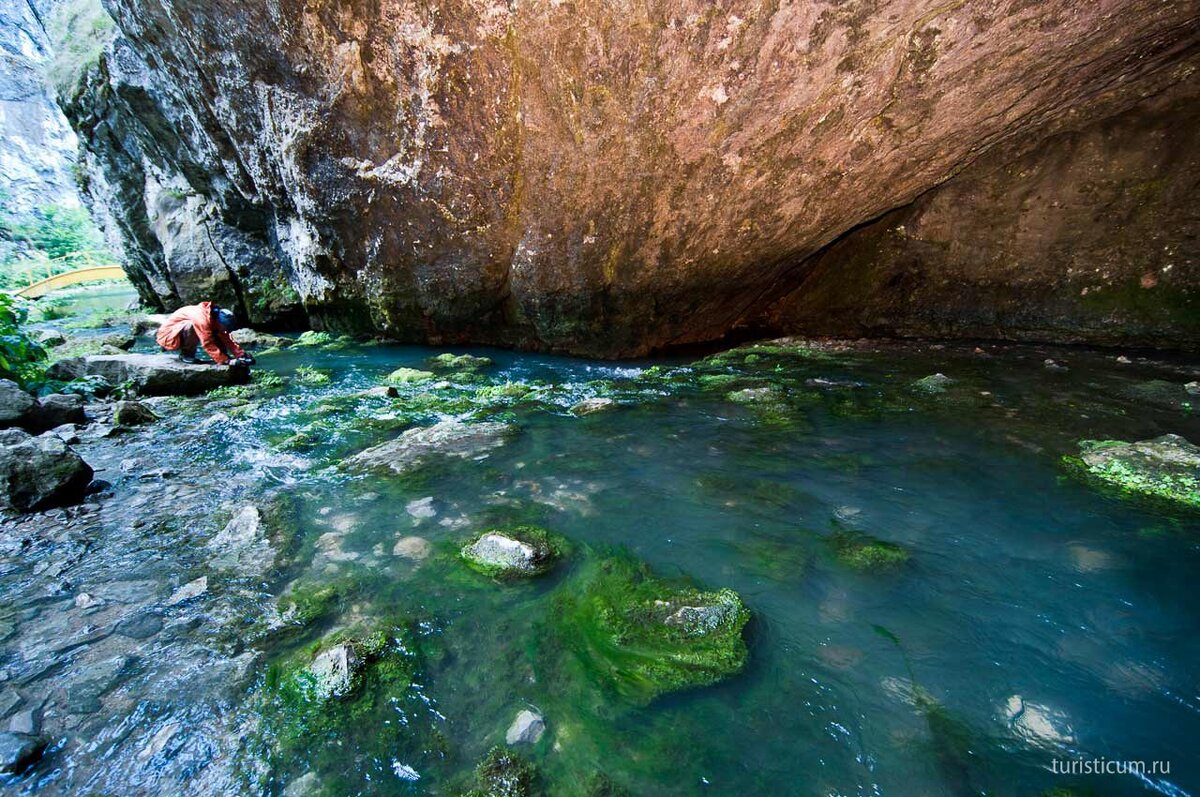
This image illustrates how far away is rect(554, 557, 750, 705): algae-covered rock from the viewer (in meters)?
2.01

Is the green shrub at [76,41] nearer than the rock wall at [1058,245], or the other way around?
the rock wall at [1058,245]

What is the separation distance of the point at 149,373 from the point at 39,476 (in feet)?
12.3

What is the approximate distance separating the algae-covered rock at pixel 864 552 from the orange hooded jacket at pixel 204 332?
828 cm

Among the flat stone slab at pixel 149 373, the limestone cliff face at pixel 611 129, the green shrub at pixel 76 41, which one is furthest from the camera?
the green shrub at pixel 76 41

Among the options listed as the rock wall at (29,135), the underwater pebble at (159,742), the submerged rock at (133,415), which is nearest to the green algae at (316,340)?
the submerged rock at (133,415)

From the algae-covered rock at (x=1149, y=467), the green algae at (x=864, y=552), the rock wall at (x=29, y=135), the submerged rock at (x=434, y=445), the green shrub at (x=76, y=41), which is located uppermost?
the rock wall at (x=29, y=135)

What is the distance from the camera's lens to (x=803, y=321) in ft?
29.9

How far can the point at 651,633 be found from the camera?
2.20 metres

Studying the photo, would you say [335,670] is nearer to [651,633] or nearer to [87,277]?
[651,633]

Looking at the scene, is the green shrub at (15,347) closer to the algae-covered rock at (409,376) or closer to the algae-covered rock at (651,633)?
the algae-covered rock at (409,376)

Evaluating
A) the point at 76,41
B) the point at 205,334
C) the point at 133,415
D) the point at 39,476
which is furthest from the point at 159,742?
the point at 76,41

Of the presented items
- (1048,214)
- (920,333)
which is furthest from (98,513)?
(1048,214)

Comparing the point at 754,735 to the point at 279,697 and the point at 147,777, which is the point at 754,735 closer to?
the point at 279,697

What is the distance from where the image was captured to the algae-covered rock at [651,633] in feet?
6.60
